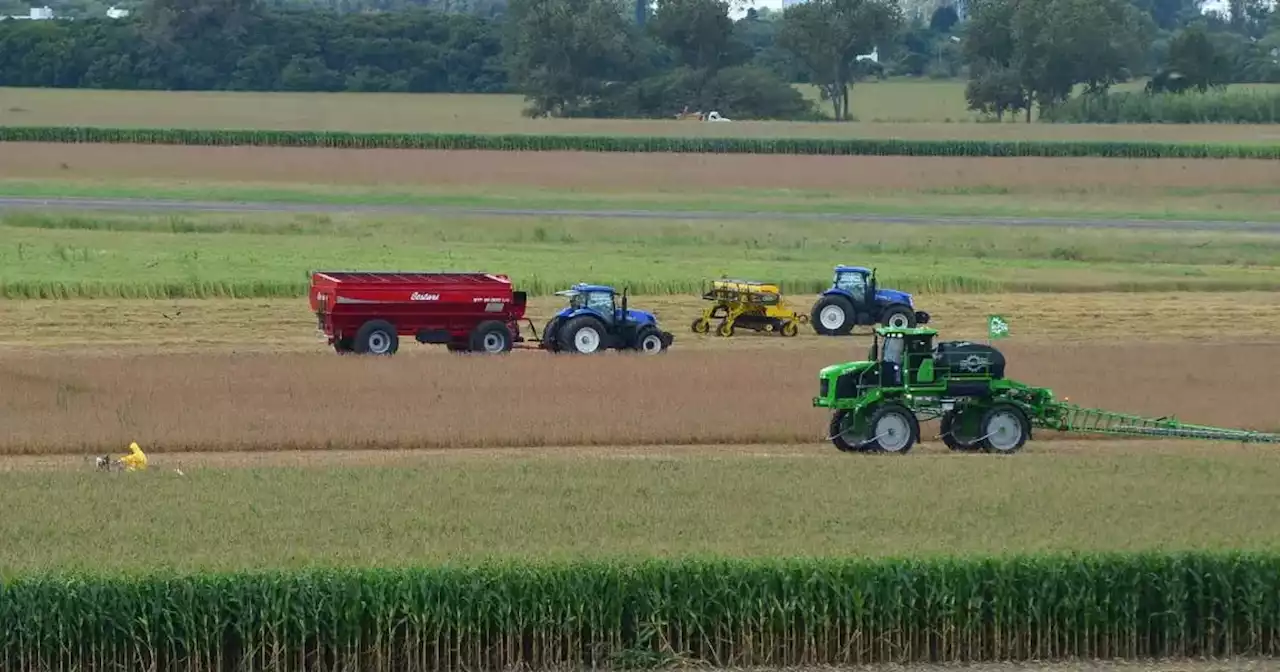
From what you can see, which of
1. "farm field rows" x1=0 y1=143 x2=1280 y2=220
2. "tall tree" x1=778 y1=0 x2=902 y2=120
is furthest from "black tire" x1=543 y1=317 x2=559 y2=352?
"tall tree" x1=778 y1=0 x2=902 y2=120

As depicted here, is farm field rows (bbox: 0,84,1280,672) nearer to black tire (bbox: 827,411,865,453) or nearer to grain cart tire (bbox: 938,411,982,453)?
grain cart tire (bbox: 938,411,982,453)

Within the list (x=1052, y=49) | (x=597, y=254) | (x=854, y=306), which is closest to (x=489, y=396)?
(x=854, y=306)

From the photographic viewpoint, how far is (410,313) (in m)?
38.2

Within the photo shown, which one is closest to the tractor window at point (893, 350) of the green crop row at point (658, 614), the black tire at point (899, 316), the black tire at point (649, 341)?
the green crop row at point (658, 614)

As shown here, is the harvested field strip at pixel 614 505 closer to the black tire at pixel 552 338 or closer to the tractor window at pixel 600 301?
the black tire at pixel 552 338

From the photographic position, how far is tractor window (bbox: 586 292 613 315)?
38.9m

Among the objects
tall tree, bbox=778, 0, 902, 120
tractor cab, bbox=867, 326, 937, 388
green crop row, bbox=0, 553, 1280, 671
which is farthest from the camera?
tall tree, bbox=778, 0, 902, 120

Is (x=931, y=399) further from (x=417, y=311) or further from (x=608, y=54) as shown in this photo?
(x=608, y=54)

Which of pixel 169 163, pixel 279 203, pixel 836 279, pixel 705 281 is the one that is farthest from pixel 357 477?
pixel 169 163

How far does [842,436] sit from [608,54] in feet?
342

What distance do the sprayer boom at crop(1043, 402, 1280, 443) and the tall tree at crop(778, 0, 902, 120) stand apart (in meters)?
109

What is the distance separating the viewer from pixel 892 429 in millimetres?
29516

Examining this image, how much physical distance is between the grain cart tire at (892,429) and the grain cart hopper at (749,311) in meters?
13.3

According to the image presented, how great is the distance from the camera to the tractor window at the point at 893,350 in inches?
1152
